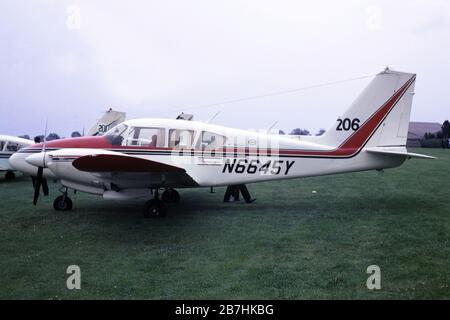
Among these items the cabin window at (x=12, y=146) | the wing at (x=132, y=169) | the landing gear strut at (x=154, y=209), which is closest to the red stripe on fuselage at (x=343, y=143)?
the wing at (x=132, y=169)

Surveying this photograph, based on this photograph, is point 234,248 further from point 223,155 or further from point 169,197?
point 169,197

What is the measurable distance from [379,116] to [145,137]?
216 inches

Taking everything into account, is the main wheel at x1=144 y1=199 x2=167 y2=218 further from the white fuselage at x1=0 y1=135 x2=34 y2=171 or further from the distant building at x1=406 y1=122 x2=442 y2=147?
the distant building at x1=406 y1=122 x2=442 y2=147

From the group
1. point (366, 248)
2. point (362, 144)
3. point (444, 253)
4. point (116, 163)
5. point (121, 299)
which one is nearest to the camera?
point (121, 299)

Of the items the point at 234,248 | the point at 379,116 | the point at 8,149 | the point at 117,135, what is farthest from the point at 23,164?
the point at 8,149

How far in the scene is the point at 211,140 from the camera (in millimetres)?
9203

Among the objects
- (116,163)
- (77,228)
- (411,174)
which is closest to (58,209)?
(77,228)

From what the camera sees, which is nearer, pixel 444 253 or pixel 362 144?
Answer: pixel 444 253

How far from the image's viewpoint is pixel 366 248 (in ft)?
20.2

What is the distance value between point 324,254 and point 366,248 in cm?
75

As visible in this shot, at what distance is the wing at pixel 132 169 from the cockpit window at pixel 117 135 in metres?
1.04

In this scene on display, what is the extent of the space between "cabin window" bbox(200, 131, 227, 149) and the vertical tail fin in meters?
2.49
